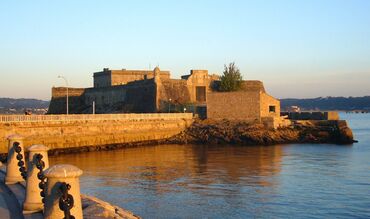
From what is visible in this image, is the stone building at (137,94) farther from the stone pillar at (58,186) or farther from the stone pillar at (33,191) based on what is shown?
the stone pillar at (58,186)

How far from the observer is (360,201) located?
20.5 meters

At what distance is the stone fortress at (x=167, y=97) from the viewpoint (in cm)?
6000

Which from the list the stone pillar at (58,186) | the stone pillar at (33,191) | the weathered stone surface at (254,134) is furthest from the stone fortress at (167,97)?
the stone pillar at (58,186)

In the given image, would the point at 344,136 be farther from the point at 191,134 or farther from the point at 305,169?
the point at 305,169

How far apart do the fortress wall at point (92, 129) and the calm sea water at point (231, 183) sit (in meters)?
3.50

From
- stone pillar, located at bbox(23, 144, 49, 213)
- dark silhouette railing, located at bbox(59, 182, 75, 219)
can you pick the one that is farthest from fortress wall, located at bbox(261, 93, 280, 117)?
dark silhouette railing, located at bbox(59, 182, 75, 219)

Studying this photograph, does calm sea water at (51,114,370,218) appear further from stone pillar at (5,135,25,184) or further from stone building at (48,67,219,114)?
stone building at (48,67,219,114)

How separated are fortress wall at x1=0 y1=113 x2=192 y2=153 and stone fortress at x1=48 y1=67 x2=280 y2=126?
19.3 feet

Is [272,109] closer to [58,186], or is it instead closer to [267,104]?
[267,104]

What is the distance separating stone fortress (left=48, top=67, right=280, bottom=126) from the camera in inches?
2362

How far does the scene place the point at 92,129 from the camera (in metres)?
46.9

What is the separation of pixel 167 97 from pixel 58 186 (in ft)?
212

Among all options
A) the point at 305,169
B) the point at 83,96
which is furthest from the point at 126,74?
the point at 305,169

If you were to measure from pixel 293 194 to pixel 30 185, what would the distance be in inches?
607
